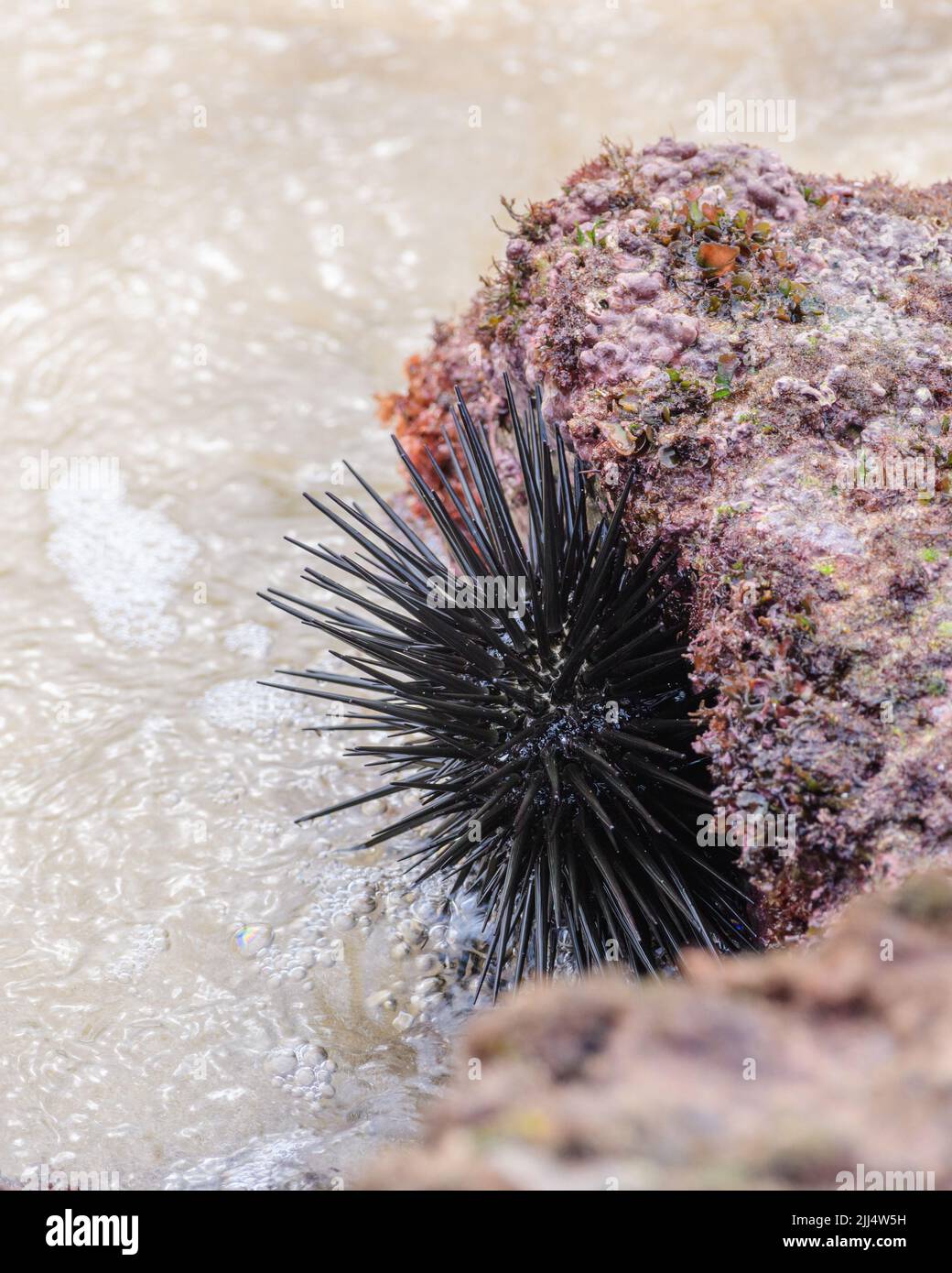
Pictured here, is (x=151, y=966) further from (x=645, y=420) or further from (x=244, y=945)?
(x=645, y=420)

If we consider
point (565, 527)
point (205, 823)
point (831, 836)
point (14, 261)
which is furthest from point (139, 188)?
point (831, 836)

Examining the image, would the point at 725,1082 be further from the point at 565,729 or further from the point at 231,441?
the point at 231,441

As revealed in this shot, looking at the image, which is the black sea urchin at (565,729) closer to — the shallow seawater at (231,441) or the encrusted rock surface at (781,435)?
the encrusted rock surface at (781,435)

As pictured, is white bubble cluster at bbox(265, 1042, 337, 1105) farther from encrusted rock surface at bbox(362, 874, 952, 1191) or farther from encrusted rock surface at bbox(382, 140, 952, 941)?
encrusted rock surface at bbox(362, 874, 952, 1191)

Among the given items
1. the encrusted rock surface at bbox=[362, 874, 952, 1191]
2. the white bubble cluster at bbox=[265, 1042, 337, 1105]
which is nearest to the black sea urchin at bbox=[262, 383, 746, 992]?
the white bubble cluster at bbox=[265, 1042, 337, 1105]

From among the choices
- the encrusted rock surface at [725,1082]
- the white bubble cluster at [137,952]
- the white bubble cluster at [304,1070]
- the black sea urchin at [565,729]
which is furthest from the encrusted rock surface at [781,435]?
the white bubble cluster at [137,952]
